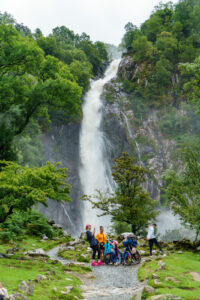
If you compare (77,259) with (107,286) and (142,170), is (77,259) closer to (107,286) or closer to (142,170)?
(107,286)

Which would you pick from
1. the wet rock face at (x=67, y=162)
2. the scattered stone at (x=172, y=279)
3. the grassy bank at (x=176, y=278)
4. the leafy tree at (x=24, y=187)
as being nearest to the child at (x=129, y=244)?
the grassy bank at (x=176, y=278)

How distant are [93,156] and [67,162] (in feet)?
15.3

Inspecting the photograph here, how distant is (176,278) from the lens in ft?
29.9

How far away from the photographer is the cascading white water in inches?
1529

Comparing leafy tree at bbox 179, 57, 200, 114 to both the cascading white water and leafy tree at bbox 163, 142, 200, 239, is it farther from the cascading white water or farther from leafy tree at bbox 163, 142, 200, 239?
the cascading white water

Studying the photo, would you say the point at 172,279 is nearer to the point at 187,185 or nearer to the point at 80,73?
the point at 187,185

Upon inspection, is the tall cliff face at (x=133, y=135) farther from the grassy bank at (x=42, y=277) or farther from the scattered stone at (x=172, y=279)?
the scattered stone at (x=172, y=279)

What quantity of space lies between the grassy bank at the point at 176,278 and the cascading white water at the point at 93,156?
2463 cm

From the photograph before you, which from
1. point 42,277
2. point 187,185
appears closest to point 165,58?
point 187,185

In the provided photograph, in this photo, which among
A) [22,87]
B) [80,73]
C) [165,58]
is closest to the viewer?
[22,87]

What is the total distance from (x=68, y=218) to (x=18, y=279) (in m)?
28.0

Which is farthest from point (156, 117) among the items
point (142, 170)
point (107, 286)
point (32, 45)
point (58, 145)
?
point (107, 286)

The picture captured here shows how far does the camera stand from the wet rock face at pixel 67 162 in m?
35.5

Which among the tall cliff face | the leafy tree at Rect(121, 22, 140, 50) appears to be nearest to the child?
the tall cliff face
